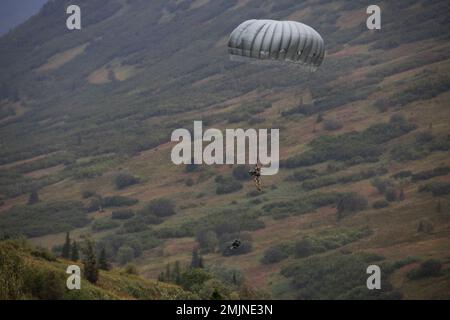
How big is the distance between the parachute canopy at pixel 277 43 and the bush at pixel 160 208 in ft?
403

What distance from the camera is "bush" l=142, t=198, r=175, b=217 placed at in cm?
18225

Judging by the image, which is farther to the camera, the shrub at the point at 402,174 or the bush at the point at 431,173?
the shrub at the point at 402,174

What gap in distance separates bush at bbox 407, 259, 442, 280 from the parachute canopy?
209 feet

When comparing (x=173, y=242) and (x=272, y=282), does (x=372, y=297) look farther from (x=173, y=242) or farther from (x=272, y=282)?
(x=173, y=242)

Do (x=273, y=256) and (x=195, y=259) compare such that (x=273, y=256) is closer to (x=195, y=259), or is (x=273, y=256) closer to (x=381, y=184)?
(x=195, y=259)

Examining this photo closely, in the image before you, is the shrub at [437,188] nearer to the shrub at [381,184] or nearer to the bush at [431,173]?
the bush at [431,173]

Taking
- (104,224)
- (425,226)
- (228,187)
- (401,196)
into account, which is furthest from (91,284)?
(228,187)

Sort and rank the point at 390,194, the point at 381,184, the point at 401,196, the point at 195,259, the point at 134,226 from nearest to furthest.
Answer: the point at 195,259, the point at 401,196, the point at 390,194, the point at 381,184, the point at 134,226

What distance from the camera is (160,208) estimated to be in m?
183

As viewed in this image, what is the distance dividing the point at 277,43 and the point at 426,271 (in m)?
66.5

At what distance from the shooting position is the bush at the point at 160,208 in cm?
18225

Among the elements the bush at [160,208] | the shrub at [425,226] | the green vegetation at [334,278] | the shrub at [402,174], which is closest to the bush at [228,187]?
the bush at [160,208]

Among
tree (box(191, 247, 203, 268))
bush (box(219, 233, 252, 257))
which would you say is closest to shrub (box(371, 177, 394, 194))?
bush (box(219, 233, 252, 257))
